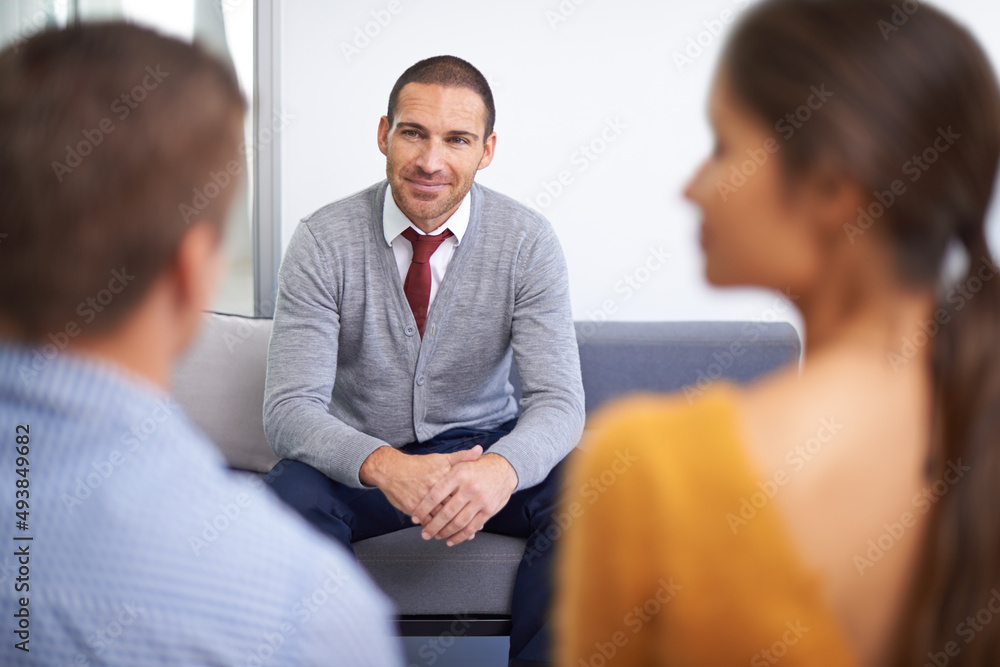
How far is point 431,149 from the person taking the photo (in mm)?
2033

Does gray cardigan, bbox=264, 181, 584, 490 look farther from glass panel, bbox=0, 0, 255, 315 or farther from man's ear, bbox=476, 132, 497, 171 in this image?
glass panel, bbox=0, 0, 255, 315

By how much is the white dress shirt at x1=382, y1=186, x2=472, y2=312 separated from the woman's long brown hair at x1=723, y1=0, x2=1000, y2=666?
1.56 m

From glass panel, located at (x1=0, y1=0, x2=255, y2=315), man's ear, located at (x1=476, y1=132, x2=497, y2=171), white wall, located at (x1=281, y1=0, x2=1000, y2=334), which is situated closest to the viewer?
man's ear, located at (x1=476, y1=132, x2=497, y2=171)

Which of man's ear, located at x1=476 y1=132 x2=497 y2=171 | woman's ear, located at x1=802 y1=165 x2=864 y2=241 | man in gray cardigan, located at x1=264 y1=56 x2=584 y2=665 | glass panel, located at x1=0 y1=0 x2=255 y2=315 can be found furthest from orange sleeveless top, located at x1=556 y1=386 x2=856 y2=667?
glass panel, located at x1=0 y1=0 x2=255 y2=315

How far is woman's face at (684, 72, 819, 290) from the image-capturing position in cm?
52

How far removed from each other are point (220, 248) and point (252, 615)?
0.25 meters

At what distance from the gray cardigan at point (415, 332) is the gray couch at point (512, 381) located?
0.93 feet

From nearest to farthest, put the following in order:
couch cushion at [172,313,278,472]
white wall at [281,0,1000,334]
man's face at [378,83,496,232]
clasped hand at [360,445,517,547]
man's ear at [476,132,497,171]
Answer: clasped hand at [360,445,517,547], man's face at [378,83,496,232], man's ear at [476,132,497,171], couch cushion at [172,313,278,472], white wall at [281,0,1000,334]

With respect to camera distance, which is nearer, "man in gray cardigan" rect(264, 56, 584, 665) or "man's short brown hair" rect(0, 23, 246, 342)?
"man's short brown hair" rect(0, 23, 246, 342)

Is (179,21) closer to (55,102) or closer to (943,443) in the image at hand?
(55,102)

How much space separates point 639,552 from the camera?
55 cm

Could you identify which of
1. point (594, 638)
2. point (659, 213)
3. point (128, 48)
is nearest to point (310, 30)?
point (659, 213)

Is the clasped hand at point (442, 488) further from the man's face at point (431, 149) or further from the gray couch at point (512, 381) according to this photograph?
the man's face at point (431, 149)

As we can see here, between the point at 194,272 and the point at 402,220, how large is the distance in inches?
59.7
